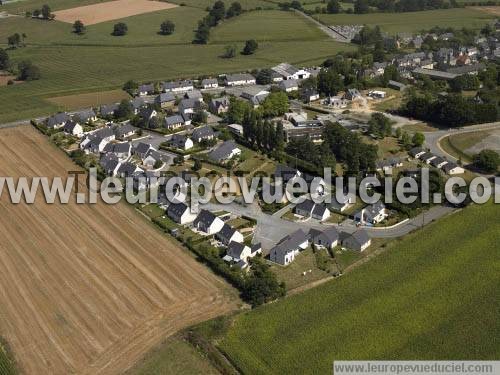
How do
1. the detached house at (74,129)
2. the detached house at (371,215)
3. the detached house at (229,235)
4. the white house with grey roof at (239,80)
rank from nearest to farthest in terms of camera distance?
the detached house at (229,235)
the detached house at (371,215)
the detached house at (74,129)
the white house with grey roof at (239,80)

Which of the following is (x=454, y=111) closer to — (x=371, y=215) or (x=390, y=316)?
(x=371, y=215)

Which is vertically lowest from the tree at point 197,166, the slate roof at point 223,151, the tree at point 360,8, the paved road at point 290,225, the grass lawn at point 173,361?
the grass lawn at point 173,361

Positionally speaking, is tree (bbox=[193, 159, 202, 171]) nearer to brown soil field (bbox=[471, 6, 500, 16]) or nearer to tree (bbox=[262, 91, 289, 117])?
tree (bbox=[262, 91, 289, 117])

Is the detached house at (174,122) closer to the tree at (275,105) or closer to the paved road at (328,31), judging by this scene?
the tree at (275,105)

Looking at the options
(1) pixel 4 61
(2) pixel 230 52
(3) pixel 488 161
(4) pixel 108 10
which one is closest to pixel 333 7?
(2) pixel 230 52

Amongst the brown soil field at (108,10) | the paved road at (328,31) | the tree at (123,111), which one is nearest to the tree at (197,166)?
the tree at (123,111)

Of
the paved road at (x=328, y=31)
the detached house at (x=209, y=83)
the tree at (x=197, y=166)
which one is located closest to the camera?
the tree at (x=197, y=166)
